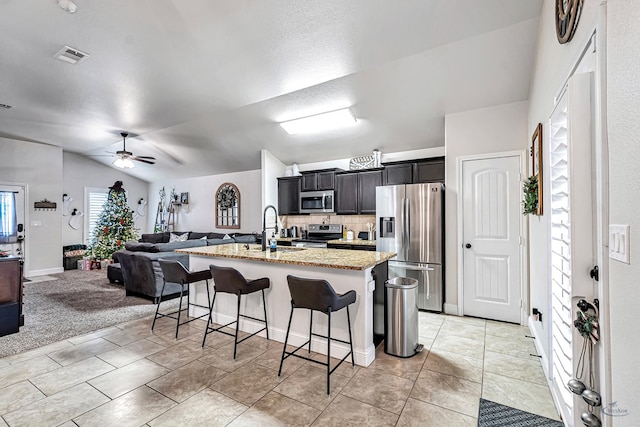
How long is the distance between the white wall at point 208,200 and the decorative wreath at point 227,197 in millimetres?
188

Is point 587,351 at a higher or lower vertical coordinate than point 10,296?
higher

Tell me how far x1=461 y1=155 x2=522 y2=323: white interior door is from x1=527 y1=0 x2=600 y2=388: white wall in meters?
0.26

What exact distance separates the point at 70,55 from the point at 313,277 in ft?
12.4

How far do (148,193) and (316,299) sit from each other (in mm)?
9492

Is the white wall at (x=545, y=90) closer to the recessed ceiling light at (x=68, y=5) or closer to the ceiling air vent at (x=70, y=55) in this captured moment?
the recessed ceiling light at (x=68, y=5)

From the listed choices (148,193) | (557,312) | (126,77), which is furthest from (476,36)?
(148,193)

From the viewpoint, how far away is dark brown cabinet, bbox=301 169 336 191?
227 inches

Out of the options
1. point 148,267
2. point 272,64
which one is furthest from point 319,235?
point 272,64

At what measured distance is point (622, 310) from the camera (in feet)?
3.61

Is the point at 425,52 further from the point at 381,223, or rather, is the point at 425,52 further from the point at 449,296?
the point at 449,296

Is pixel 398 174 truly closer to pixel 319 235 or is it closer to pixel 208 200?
pixel 319 235

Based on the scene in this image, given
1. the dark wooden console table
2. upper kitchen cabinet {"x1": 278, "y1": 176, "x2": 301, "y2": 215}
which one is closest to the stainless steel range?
upper kitchen cabinet {"x1": 278, "y1": 176, "x2": 301, "y2": 215}

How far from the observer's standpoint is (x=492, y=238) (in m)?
3.89

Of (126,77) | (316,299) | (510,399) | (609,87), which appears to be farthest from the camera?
(126,77)
